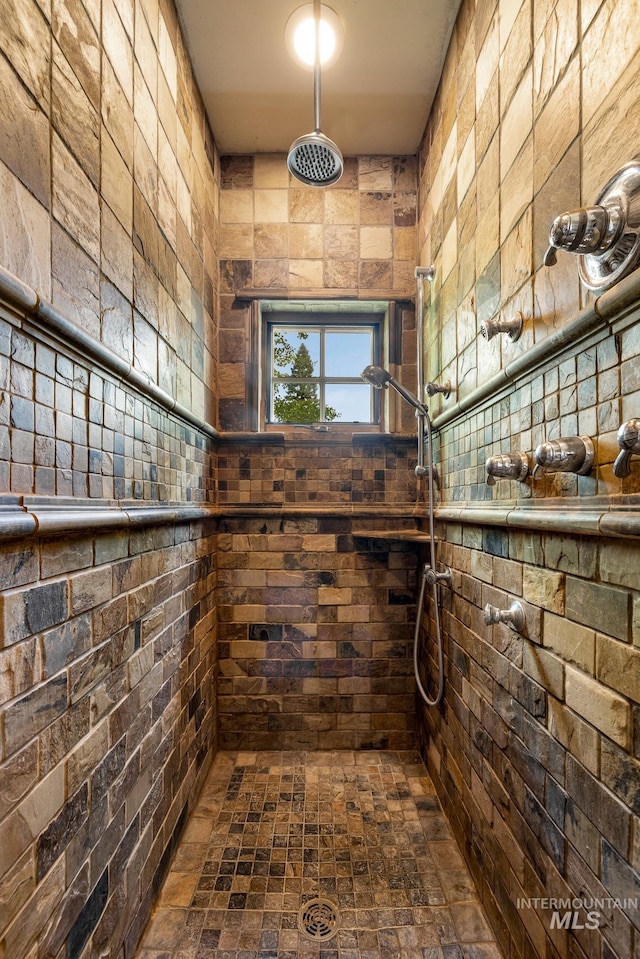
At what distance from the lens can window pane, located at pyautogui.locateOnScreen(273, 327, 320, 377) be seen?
7.08 feet

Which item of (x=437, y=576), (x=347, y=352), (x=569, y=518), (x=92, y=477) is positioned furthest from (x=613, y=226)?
(x=347, y=352)

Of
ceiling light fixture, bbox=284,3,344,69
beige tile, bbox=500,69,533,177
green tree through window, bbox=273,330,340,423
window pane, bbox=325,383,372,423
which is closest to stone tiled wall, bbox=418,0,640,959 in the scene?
beige tile, bbox=500,69,533,177

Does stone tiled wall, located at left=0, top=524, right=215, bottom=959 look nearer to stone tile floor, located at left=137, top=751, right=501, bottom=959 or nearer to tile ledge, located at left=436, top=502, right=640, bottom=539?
stone tile floor, located at left=137, top=751, right=501, bottom=959

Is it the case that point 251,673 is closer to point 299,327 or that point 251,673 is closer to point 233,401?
point 233,401

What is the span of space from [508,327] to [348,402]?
1158 millimetres

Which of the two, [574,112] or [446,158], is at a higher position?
[446,158]

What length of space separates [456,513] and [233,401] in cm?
118

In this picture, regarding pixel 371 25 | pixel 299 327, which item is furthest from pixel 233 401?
pixel 371 25

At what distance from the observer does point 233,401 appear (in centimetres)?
203

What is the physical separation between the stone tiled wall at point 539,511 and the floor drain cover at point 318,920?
0.43 m

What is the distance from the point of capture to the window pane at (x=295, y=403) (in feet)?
6.98

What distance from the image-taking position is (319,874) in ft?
4.29

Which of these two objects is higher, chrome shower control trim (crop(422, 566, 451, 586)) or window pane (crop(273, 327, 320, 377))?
window pane (crop(273, 327, 320, 377))

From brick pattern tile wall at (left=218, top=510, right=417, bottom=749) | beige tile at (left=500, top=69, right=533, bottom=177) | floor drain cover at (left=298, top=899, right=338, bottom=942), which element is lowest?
floor drain cover at (left=298, top=899, right=338, bottom=942)
